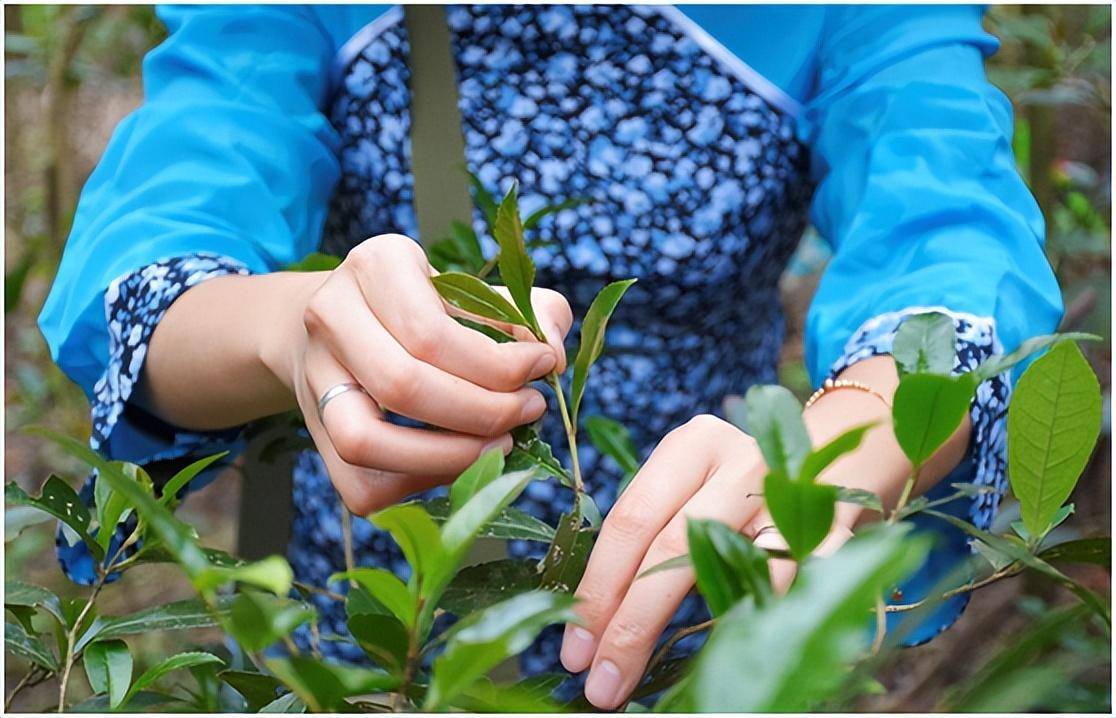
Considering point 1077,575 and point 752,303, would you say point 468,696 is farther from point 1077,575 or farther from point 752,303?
point 1077,575

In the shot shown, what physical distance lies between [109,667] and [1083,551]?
35 centimetres

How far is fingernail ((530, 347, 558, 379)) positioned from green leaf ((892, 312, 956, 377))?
14 centimetres

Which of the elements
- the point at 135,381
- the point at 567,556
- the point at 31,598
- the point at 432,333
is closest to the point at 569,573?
the point at 567,556

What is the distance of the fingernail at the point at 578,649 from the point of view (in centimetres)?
43

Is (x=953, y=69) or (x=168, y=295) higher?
(x=953, y=69)

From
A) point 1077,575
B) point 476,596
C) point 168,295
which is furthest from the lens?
point 1077,575

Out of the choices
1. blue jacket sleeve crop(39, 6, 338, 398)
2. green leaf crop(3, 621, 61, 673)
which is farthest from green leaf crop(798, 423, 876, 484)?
blue jacket sleeve crop(39, 6, 338, 398)

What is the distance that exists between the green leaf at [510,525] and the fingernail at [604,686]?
0.05 metres

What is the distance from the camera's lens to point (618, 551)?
0.42m

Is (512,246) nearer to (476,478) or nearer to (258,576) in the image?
(476,478)

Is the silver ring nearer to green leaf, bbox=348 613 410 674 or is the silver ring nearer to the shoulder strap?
green leaf, bbox=348 613 410 674

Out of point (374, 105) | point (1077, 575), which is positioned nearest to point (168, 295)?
point (374, 105)

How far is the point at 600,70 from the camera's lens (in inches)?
33.4

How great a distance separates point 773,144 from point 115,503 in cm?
58
